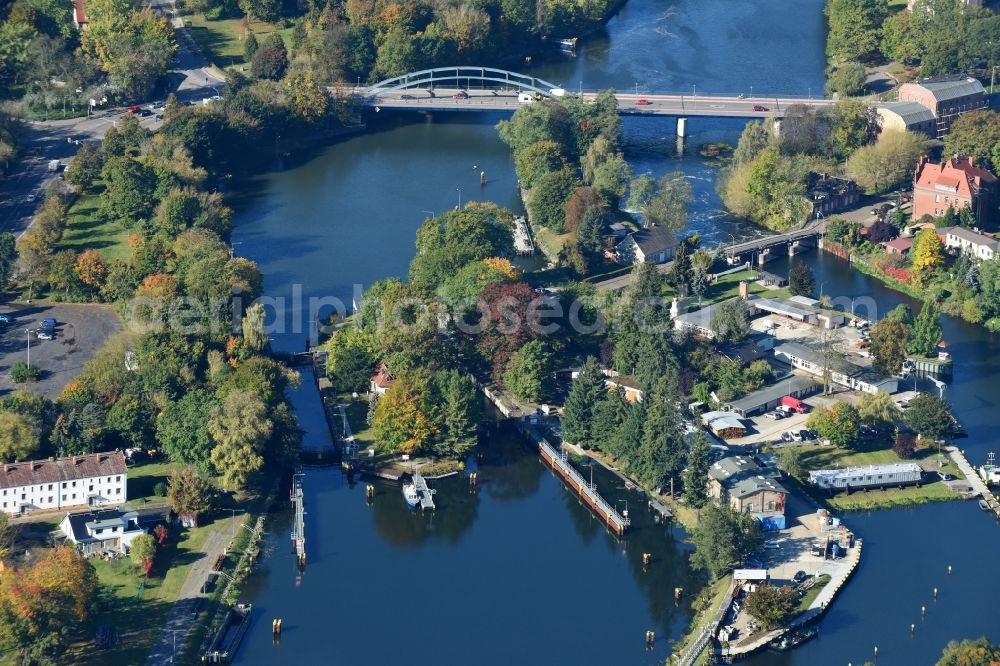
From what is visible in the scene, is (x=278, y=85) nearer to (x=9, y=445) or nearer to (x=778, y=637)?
(x=9, y=445)

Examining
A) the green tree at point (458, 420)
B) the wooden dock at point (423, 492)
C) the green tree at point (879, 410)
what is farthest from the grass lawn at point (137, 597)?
the green tree at point (879, 410)

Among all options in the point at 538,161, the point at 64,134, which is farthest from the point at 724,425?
the point at 64,134

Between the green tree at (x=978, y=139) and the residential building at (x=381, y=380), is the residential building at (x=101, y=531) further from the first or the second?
the green tree at (x=978, y=139)

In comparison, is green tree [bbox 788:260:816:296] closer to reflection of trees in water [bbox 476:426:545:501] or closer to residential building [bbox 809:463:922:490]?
residential building [bbox 809:463:922:490]

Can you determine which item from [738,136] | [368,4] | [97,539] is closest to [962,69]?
[738,136]

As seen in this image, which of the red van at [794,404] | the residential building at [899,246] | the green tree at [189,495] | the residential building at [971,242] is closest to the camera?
the green tree at [189,495]

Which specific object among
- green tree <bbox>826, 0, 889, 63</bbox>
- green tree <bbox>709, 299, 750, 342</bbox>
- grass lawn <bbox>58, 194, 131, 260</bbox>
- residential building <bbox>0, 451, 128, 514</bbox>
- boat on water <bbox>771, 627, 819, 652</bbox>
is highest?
green tree <bbox>826, 0, 889, 63</bbox>

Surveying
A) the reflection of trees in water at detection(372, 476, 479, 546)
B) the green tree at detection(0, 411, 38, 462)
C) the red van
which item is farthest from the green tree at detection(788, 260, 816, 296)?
the green tree at detection(0, 411, 38, 462)
